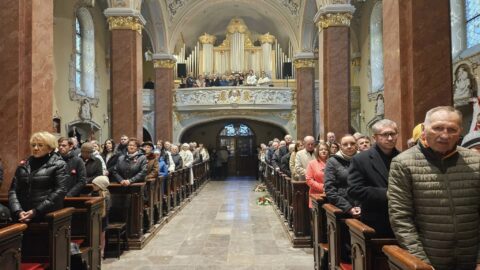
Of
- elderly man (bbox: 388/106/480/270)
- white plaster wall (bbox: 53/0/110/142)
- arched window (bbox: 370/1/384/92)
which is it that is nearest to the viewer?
elderly man (bbox: 388/106/480/270)

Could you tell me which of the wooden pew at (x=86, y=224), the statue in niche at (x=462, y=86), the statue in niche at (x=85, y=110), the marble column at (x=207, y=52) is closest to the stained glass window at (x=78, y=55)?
the statue in niche at (x=85, y=110)

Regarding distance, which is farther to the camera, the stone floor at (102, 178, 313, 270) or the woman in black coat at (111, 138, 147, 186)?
the woman in black coat at (111, 138, 147, 186)

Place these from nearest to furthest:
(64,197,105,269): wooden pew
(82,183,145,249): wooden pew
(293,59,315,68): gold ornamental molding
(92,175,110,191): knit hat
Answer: (64,197,105,269): wooden pew, (92,175,110,191): knit hat, (82,183,145,249): wooden pew, (293,59,315,68): gold ornamental molding

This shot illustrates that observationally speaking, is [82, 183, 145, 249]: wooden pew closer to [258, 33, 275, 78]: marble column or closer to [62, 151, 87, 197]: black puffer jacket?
[62, 151, 87, 197]: black puffer jacket

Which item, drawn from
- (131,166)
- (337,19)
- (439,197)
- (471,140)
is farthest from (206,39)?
(439,197)

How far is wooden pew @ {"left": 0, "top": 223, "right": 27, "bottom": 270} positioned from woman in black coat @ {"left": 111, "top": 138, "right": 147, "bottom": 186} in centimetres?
397

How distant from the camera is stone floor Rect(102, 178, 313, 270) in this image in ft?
20.8

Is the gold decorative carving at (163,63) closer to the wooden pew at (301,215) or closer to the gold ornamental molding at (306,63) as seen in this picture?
the gold ornamental molding at (306,63)

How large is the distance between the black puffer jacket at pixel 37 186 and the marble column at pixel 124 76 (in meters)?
7.87

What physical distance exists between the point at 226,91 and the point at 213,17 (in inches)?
198

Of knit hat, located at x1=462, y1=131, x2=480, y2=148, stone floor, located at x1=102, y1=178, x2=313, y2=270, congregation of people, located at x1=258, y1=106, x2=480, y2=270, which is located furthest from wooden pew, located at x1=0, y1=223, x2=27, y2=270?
knit hat, located at x1=462, y1=131, x2=480, y2=148

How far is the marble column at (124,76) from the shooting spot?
12.2 meters

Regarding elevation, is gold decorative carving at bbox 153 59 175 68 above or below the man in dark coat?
above

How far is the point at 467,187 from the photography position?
251 cm
